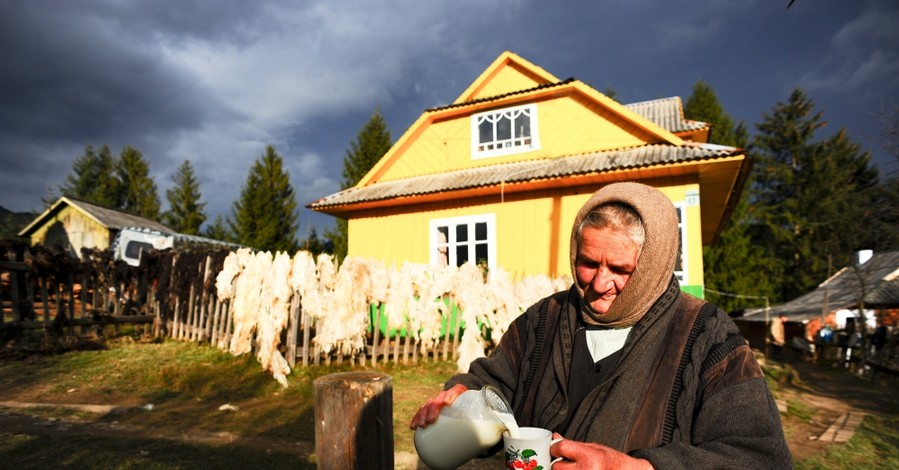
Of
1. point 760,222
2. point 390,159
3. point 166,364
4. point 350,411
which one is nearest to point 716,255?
point 760,222

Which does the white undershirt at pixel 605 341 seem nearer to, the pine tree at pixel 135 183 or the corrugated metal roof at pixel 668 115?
the corrugated metal roof at pixel 668 115

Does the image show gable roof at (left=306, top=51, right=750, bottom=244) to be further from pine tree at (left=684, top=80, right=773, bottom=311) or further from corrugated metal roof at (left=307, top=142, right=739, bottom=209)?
pine tree at (left=684, top=80, right=773, bottom=311)

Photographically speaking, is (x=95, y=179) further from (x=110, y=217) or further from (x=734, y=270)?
(x=734, y=270)

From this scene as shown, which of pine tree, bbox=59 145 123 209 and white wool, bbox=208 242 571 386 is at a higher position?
pine tree, bbox=59 145 123 209

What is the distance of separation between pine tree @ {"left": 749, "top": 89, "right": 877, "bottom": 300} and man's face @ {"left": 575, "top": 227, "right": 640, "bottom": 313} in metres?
30.4

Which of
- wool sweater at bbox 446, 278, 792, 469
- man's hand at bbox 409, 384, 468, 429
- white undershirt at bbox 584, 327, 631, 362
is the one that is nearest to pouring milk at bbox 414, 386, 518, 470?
man's hand at bbox 409, 384, 468, 429

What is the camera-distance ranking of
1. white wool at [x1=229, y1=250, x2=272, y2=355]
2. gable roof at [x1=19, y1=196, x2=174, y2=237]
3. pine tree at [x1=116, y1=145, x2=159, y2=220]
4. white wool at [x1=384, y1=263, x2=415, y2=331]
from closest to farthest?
white wool at [x1=229, y1=250, x2=272, y2=355] → white wool at [x1=384, y1=263, x2=415, y2=331] → gable roof at [x1=19, y1=196, x2=174, y2=237] → pine tree at [x1=116, y1=145, x2=159, y2=220]

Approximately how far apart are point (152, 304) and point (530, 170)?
956cm

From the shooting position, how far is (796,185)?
1287 inches

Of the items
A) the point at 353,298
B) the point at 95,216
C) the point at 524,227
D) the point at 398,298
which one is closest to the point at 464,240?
the point at 524,227

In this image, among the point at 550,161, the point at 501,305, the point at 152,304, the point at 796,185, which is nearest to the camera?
the point at 501,305

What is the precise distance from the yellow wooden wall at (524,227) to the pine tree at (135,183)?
140 feet

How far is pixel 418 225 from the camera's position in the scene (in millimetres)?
12477

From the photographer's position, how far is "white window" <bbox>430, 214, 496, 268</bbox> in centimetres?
1166
